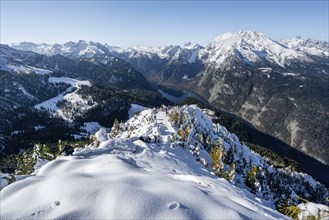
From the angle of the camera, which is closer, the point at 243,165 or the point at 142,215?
the point at 142,215

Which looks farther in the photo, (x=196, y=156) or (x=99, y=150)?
(x=196, y=156)

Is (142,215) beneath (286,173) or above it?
above

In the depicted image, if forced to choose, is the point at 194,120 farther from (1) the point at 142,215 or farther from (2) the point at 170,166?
(1) the point at 142,215

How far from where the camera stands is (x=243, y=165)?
140 metres

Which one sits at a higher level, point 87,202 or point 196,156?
point 87,202

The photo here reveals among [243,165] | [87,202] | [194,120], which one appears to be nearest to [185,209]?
[87,202]

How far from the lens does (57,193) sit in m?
28.8

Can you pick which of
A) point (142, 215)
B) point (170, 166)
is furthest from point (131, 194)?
point (170, 166)

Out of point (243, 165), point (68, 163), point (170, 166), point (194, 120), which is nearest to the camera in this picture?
point (68, 163)

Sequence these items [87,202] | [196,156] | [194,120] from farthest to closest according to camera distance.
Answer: [194,120], [196,156], [87,202]

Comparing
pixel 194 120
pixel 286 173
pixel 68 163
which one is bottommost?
pixel 286 173

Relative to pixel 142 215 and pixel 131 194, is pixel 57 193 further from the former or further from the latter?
pixel 142 215

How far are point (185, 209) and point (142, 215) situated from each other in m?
4.25

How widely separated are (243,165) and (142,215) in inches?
4801
